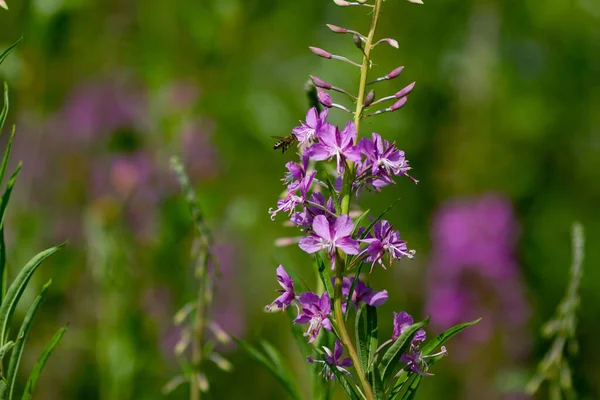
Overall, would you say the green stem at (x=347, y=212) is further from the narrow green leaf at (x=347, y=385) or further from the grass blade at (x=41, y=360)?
the grass blade at (x=41, y=360)

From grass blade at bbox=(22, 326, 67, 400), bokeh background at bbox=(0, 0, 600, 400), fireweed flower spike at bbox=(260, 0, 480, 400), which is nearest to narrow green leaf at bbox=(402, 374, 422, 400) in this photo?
fireweed flower spike at bbox=(260, 0, 480, 400)

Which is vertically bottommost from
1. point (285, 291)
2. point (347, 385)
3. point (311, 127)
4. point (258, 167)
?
point (258, 167)

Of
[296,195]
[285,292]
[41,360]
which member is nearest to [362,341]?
[285,292]

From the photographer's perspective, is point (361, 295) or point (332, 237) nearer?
point (332, 237)

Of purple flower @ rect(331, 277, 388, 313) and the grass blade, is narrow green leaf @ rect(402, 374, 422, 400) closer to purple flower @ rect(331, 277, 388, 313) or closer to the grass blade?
purple flower @ rect(331, 277, 388, 313)

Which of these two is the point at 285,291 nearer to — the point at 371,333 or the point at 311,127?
the point at 371,333

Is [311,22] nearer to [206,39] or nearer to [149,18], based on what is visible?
[149,18]
